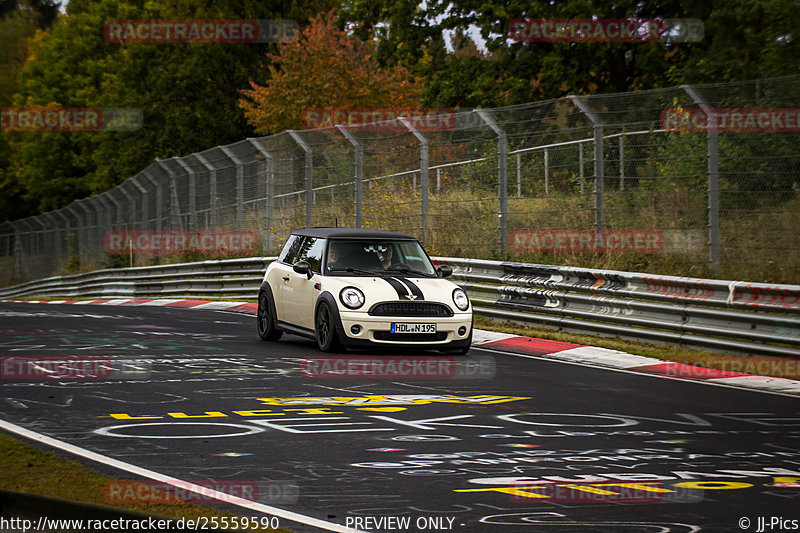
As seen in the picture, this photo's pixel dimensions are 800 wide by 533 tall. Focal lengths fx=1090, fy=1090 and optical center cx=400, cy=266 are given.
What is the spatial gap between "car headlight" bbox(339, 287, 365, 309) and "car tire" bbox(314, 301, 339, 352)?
0.21 m

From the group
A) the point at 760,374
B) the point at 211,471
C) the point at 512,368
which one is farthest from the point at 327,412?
the point at 760,374

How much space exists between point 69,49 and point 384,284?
59.1 metres

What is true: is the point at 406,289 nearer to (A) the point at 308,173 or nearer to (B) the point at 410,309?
(B) the point at 410,309

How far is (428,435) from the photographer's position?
788 cm

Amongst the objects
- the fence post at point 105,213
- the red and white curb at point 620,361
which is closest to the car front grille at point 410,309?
the red and white curb at point 620,361

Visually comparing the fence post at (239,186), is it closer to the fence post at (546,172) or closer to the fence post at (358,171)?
the fence post at (358,171)

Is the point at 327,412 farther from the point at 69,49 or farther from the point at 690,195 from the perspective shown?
the point at 69,49

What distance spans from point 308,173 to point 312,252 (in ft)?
30.7

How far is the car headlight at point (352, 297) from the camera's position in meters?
12.7

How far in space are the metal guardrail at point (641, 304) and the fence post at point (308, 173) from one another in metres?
5.60

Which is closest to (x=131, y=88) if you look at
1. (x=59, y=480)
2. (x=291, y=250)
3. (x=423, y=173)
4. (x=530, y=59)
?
(x=530, y=59)

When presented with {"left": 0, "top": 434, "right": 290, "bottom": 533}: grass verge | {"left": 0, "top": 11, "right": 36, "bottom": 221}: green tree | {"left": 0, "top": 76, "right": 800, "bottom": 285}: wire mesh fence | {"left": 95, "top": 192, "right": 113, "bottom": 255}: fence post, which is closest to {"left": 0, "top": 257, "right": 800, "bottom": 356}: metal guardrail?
{"left": 0, "top": 76, "right": 800, "bottom": 285}: wire mesh fence

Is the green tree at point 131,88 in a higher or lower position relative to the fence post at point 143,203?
higher

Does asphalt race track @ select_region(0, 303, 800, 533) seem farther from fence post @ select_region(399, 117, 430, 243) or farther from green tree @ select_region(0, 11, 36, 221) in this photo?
green tree @ select_region(0, 11, 36, 221)
